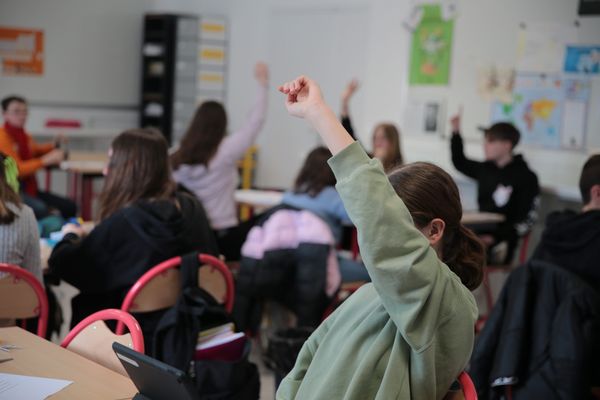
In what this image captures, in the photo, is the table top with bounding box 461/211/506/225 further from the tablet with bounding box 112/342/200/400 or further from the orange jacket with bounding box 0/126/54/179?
the tablet with bounding box 112/342/200/400

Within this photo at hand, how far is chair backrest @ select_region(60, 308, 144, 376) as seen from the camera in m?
1.93

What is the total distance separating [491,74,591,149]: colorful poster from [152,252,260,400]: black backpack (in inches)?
133

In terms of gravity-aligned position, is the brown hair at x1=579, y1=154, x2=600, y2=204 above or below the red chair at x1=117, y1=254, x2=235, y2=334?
above

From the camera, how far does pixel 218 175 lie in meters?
4.51

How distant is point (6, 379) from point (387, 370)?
821mm

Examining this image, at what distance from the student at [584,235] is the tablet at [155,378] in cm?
196

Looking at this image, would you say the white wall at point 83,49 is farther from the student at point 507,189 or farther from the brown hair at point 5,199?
the brown hair at point 5,199

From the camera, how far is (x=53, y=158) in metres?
5.96

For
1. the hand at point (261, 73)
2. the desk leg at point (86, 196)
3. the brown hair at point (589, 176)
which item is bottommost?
the desk leg at point (86, 196)

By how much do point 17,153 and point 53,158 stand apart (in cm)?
32

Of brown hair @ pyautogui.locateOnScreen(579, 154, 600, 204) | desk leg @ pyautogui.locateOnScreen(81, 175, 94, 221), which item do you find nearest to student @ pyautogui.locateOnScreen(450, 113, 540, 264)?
brown hair @ pyautogui.locateOnScreen(579, 154, 600, 204)

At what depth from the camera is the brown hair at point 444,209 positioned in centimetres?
152

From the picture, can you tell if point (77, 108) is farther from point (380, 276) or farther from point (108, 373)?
point (380, 276)

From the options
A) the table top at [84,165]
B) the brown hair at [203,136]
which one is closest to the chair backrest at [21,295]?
the brown hair at [203,136]
